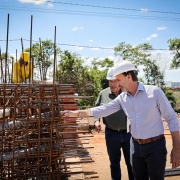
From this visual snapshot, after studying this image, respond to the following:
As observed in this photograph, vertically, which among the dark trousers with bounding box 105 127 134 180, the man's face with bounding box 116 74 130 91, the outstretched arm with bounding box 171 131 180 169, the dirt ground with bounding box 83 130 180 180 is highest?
the man's face with bounding box 116 74 130 91

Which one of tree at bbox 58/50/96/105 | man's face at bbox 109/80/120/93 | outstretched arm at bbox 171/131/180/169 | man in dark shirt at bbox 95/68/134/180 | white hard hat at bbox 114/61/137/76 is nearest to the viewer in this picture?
outstretched arm at bbox 171/131/180/169

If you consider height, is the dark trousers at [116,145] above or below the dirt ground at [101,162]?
above

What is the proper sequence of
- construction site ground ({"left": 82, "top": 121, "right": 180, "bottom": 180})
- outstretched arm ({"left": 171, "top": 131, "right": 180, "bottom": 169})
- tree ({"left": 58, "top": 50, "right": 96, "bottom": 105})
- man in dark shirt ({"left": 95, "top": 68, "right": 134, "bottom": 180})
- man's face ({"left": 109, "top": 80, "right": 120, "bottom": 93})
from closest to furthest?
outstretched arm ({"left": 171, "top": 131, "right": 180, "bottom": 169}) → man in dark shirt ({"left": 95, "top": 68, "right": 134, "bottom": 180}) → man's face ({"left": 109, "top": 80, "right": 120, "bottom": 93}) → construction site ground ({"left": 82, "top": 121, "right": 180, "bottom": 180}) → tree ({"left": 58, "top": 50, "right": 96, "bottom": 105})

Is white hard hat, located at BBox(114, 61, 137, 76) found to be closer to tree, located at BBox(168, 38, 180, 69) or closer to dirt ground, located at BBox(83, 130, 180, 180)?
dirt ground, located at BBox(83, 130, 180, 180)

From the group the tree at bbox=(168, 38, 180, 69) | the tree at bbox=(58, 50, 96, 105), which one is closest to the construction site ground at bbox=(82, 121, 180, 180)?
the tree at bbox=(58, 50, 96, 105)

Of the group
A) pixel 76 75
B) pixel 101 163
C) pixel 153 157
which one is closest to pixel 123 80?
pixel 153 157

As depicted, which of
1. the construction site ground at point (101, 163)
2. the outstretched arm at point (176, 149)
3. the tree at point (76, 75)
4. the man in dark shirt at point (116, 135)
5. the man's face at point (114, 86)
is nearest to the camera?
the outstretched arm at point (176, 149)

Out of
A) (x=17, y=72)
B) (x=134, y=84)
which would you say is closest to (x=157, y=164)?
(x=134, y=84)

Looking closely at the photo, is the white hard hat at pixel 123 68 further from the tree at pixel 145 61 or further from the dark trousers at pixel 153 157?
the tree at pixel 145 61

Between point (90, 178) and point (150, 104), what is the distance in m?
2.76

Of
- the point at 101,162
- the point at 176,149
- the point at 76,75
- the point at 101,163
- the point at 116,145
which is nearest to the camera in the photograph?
the point at 176,149

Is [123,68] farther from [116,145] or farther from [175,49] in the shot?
[175,49]

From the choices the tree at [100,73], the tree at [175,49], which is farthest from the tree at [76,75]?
the tree at [175,49]

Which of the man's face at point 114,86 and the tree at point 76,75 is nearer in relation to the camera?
the man's face at point 114,86
